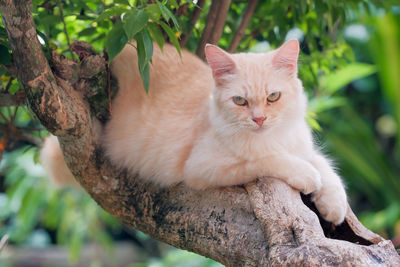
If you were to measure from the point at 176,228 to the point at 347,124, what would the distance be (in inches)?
162

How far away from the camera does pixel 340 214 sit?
63.4 inches

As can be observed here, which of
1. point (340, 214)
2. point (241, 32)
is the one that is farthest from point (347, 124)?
point (340, 214)

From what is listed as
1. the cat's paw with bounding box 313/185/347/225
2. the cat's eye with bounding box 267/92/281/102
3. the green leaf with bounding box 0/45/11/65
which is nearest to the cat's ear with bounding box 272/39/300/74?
the cat's eye with bounding box 267/92/281/102

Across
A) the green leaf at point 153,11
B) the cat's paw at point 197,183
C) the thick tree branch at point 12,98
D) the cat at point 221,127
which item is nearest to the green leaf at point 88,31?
the cat at point 221,127

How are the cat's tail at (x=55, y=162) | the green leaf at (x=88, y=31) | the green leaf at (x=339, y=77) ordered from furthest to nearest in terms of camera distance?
1. the green leaf at (x=339, y=77)
2. the cat's tail at (x=55, y=162)
3. the green leaf at (x=88, y=31)

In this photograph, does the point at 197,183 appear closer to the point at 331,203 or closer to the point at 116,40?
the point at 331,203

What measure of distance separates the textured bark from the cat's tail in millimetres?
367

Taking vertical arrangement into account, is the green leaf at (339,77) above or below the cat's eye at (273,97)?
below

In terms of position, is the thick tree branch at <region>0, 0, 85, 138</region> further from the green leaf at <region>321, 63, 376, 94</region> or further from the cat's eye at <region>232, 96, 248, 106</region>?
the green leaf at <region>321, 63, 376, 94</region>

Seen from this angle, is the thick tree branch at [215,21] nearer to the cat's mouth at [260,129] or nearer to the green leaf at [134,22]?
the cat's mouth at [260,129]

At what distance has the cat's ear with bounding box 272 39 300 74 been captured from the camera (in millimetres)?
1680

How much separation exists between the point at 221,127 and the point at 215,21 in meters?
0.51

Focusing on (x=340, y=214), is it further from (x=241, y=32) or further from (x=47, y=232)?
(x=47, y=232)

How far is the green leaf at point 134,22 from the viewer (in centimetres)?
124
